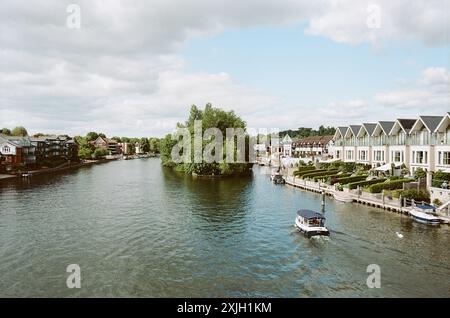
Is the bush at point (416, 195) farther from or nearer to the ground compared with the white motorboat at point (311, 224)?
farther from the ground

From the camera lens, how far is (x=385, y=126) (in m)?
91.1

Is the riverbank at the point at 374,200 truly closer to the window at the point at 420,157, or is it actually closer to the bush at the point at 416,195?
the bush at the point at 416,195

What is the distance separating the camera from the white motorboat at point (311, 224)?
142ft

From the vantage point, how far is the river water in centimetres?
2975

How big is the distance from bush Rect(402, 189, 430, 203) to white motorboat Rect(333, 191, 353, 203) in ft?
32.9

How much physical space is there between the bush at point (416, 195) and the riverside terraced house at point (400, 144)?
1121cm

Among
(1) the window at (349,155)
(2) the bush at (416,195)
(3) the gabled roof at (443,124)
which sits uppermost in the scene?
(3) the gabled roof at (443,124)

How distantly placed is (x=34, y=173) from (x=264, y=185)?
8267cm

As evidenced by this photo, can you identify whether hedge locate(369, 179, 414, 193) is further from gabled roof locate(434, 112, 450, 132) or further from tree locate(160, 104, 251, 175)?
tree locate(160, 104, 251, 175)

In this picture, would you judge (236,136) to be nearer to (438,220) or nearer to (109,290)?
(438,220)

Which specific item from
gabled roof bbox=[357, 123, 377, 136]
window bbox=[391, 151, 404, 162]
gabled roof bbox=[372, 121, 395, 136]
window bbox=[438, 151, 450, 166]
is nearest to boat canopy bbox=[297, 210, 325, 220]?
window bbox=[438, 151, 450, 166]

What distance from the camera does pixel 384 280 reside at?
30.8 m

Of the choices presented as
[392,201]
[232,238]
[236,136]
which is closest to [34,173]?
[236,136]

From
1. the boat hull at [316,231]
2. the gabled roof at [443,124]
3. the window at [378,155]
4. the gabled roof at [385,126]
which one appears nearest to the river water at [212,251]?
the boat hull at [316,231]
